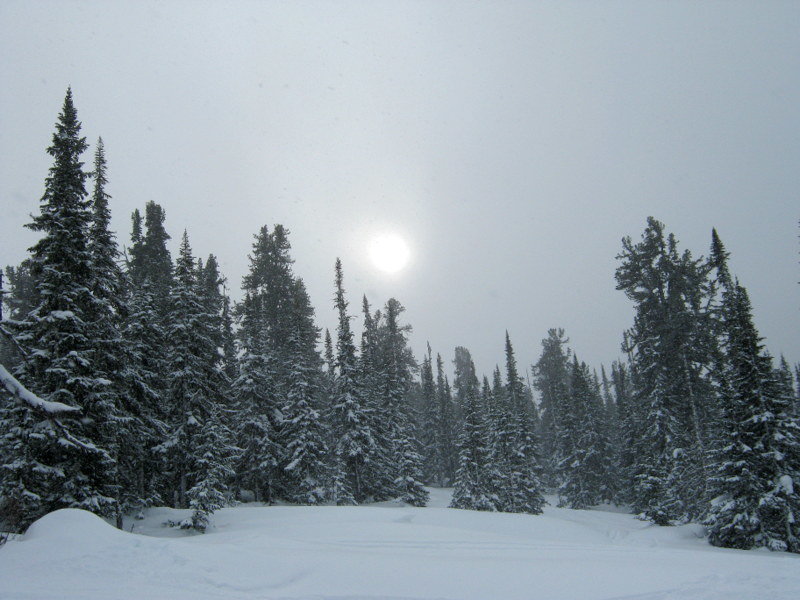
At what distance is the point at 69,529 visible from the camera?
10781 millimetres

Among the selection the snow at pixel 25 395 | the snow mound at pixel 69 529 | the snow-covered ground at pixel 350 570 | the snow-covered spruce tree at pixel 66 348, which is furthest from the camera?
the snow-covered spruce tree at pixel 66 348

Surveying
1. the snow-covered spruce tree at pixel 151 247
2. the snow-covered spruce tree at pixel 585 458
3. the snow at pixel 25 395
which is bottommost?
the snow-covered spruce tree at pixel 585 458

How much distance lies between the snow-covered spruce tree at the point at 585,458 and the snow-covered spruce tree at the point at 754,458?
26729mm

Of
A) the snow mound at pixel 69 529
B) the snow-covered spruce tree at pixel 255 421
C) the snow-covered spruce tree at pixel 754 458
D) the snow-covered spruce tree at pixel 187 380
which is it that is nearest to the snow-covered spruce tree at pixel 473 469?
the snow-covered spruce tree at pixel 255 421

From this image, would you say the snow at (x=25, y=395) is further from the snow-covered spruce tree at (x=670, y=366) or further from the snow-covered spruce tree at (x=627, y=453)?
the snow-covered spruce tree at (x=627, y=453)

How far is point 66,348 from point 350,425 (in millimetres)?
21594

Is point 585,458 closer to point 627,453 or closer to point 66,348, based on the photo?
point 627,453

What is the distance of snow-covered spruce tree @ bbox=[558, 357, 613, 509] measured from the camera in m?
48.5

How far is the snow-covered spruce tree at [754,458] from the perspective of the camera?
2020 centimetres

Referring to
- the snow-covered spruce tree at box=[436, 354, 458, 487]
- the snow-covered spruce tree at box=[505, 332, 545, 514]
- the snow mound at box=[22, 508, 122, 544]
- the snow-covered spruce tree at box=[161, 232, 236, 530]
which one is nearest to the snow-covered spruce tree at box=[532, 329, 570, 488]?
the snow-covered spruce tree at box=[436, 354, 458, 487]

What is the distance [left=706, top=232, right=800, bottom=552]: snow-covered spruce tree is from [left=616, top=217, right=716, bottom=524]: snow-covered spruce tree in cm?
733

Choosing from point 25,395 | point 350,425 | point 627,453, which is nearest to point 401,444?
point 350,425

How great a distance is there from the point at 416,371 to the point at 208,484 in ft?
136

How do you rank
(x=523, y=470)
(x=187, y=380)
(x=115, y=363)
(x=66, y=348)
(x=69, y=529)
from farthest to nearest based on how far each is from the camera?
(x=523, y=470) < (x=187, y=380) < (x=115, y=363) < (x=66, y=348) < (x=69, y=529)
